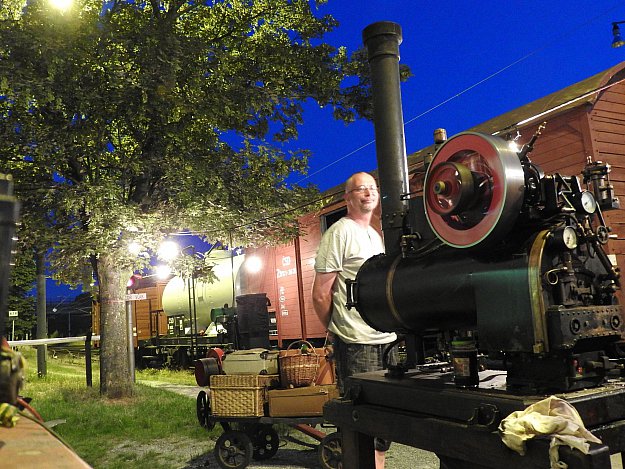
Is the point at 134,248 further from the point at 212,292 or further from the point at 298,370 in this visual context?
the point at 212,292

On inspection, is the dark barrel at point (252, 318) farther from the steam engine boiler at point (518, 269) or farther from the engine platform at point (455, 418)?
the steam engine boiler at point (518, 269)

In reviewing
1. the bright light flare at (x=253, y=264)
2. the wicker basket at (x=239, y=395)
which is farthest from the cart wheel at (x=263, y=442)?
the bright light flare at (x=253, y=264)

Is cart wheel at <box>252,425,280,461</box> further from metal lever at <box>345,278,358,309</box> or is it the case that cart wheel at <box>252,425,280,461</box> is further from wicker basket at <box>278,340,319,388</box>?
metal lever at <box>345,278,358,309</box>

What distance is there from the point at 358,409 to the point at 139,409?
7468 mm

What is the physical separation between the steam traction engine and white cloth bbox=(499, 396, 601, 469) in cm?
3

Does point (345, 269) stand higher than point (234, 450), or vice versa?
point (345, 269)

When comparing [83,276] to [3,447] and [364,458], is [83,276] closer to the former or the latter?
[364,458]

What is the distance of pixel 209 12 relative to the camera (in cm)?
1094

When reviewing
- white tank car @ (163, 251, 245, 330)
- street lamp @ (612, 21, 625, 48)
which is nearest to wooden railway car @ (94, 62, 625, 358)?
street lamp @ (612, 21, 625, 48)

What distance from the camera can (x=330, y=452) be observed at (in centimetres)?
505

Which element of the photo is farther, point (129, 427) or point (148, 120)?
point (148, 120)

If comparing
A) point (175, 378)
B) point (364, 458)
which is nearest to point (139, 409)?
point (175, 378)

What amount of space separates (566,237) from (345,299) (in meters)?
1.91

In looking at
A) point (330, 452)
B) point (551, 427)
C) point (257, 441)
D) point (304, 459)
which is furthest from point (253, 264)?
point (551, 427)
